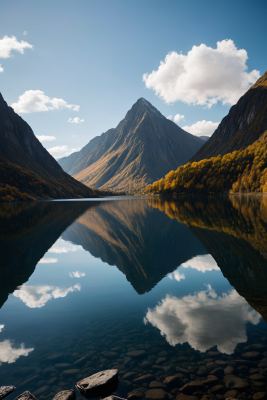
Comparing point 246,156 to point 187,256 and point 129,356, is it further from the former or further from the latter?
point 129,356

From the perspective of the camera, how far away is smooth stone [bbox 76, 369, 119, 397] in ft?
19.8

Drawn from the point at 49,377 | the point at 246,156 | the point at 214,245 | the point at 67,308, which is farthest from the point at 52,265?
the point at 246,156

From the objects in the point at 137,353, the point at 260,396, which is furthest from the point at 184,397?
the point at 137,353

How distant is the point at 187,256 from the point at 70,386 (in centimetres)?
1460

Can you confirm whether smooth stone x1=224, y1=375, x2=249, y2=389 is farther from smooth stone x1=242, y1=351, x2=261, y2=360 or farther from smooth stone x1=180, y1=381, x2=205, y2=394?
smooth stone x1=242, y1=351, x2=261, y2=360

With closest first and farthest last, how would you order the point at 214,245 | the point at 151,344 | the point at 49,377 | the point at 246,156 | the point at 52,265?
the point at 49,377 → the point at 151,344 → the point at 52,265 → the point at 214,245 → the point at 246,156

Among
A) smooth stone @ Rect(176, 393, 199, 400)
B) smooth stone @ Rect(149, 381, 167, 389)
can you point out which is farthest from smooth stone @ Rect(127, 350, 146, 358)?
smooth stone @ Rect(176, 393, 199, 400)

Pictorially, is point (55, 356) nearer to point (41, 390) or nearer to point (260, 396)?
point (41, 390)

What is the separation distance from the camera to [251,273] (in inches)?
559

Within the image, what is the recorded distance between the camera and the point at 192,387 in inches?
239

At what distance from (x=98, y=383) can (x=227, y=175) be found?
164 meters

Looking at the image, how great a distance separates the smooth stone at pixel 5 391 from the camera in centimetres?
602

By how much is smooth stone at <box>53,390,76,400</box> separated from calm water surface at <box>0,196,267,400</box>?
0.48m

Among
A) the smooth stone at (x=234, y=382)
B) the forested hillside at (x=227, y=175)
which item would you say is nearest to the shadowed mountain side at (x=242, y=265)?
the smooth stone at (x=234, y=382)
